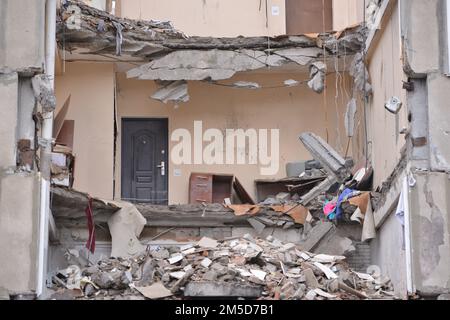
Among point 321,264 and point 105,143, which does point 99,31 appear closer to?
point 105,143

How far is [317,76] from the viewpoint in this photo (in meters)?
21.2

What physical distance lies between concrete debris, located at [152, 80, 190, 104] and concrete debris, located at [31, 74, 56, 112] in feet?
16.3

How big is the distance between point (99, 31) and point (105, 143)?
8.36 ft

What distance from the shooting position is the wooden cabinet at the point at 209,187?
870 inches

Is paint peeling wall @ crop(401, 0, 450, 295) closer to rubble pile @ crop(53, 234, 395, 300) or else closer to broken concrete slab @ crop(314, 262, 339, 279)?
rubble pile @ crop(53, 234, 395, 300)

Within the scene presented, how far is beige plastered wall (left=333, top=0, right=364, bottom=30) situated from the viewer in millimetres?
22328

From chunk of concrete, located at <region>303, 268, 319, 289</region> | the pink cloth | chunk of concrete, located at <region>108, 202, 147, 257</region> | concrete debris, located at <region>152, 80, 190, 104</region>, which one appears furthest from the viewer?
concrete debris, located at <region>152, 80, 190, 104</region>

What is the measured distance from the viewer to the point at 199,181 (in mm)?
22266

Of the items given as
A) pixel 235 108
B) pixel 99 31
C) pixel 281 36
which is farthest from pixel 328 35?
pixel 99 31

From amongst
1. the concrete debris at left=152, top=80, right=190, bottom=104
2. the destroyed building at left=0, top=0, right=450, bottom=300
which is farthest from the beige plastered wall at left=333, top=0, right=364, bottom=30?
the concrete debris at left=152, top=80, right=190, bottom=104

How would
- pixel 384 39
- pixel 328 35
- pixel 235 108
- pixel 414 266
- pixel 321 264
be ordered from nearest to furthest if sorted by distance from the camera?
1. pixel 414 266
2. pixel 321 264
3. pixel 384 39
4. pixel 328 35
5. pixel 235 108

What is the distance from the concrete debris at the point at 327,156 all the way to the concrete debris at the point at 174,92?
2.59 m

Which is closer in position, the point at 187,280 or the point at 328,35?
the point at 187,280

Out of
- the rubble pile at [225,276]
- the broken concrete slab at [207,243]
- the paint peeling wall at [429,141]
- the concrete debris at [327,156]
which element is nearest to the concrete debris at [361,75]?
the concrete debris at [327,156]
